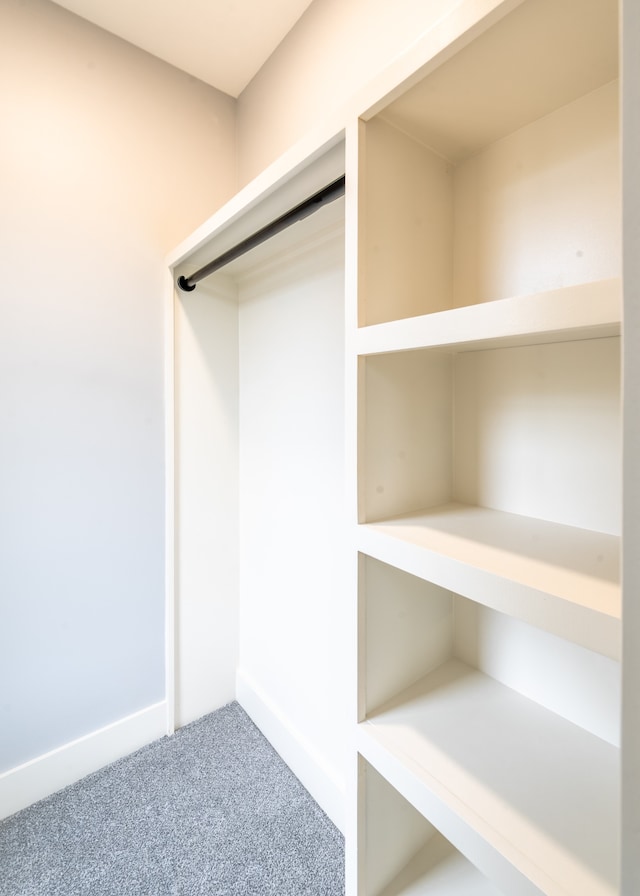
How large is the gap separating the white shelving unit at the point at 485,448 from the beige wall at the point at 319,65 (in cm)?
42

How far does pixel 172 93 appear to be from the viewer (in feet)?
5.06

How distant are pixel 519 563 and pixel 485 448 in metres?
0.32

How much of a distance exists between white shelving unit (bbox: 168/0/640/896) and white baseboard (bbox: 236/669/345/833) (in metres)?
0.48

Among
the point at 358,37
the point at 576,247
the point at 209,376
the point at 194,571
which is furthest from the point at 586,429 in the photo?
the point at 194,571

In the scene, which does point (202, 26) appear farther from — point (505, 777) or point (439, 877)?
point (439, 877)

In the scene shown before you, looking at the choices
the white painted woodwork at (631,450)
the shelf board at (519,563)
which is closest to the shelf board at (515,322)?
the white painted woodwork at (631,450)

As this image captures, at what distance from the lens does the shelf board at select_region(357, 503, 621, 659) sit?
1.59 ft

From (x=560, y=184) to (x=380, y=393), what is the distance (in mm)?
477

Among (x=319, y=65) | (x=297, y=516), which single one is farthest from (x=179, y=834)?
(x=319, y=65)

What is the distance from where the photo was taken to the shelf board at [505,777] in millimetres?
552

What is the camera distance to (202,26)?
1.35 m

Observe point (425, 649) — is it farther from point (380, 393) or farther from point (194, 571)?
point (194, 571)

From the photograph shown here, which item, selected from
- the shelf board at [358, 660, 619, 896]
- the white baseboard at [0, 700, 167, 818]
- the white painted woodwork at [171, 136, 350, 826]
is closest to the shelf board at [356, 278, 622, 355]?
the white painted woodwork at [171, 136, 350, 826]

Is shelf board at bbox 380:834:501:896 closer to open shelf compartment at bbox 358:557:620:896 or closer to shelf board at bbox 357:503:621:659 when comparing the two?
open shelf compartment at bbox 358:557:620:896
